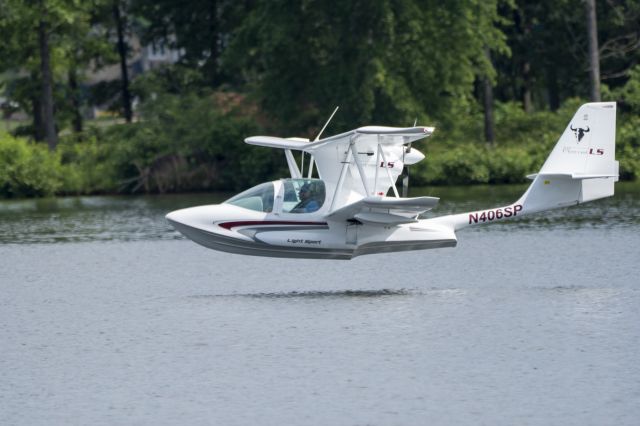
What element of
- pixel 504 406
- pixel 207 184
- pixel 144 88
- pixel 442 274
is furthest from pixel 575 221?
pixel 144 88

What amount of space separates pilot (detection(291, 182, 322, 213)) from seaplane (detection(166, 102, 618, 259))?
18 mm

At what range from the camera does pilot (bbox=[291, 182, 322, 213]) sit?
22234mm

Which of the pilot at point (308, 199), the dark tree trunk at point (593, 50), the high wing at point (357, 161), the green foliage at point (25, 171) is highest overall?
the dark tree trunk at point (593, 50)

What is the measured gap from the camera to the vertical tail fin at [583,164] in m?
23.2

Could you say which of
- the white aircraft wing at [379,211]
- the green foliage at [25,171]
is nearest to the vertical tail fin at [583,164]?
the white aircraft wing at [379,211]

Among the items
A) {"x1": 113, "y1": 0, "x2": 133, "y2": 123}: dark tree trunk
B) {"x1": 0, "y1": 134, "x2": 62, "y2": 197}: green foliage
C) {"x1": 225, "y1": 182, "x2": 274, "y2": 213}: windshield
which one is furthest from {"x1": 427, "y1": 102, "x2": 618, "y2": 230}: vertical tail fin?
{"x1": 113, "y1": 0, "x2": 133, "y2": 123}: dark tree trunk

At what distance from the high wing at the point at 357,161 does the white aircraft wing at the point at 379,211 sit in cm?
29

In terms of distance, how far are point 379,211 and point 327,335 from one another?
3.24m

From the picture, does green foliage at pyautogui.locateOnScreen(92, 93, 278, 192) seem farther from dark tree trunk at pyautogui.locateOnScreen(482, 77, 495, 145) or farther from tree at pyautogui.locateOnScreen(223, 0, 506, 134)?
dark tree trunk at pyautogui.locateOnScreen(482, 77, 495, 145)

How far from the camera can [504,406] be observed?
50.3 feet

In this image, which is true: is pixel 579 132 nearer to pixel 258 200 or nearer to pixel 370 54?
pixel 258 200

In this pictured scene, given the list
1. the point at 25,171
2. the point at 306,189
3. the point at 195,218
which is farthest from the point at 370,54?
the point at 195,218

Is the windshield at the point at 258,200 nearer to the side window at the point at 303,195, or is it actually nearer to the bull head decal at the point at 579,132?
the side window at the point at 303,195

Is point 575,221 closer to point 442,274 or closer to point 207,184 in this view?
point 442,274
